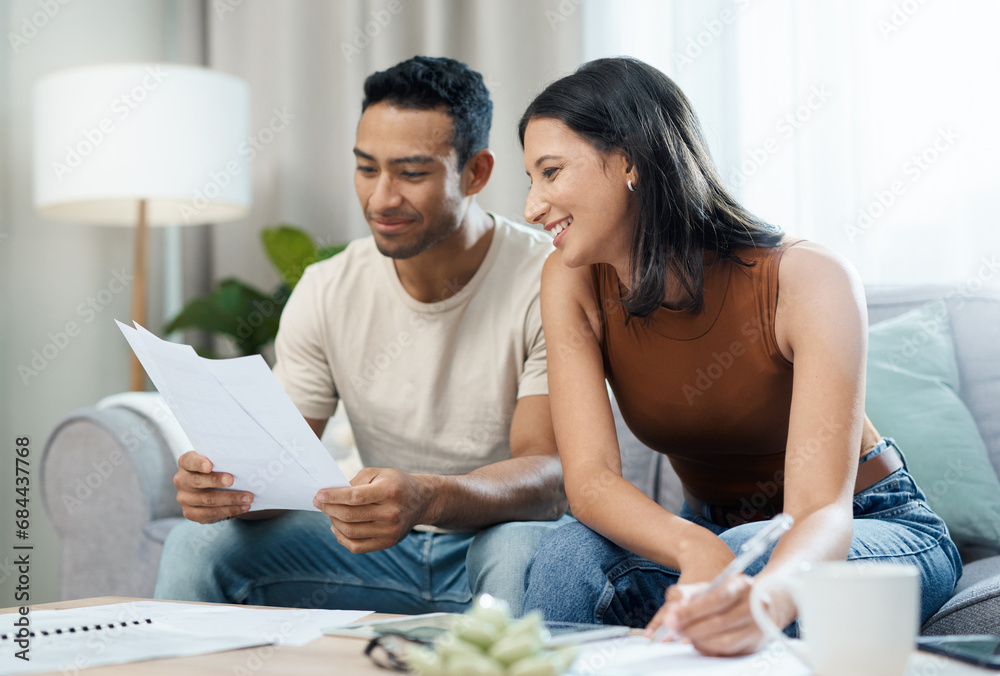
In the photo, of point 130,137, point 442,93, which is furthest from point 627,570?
point 130,137

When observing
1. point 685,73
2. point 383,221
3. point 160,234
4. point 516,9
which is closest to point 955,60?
point 685,73

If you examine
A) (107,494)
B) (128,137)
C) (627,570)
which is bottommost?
(107,494)

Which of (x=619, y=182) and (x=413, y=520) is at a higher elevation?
(x=619, y=182)

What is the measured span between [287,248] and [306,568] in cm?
135

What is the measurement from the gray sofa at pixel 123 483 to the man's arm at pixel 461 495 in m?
0.36

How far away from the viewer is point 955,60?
1.82m

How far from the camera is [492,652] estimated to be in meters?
0.48

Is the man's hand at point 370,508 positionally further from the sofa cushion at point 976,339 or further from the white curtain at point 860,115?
the white curtain at point 860,115

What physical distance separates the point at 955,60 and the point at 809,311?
4.11ft

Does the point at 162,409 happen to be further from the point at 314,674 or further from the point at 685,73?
the point at 685,73

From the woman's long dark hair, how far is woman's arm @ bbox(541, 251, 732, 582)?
0.26 ft

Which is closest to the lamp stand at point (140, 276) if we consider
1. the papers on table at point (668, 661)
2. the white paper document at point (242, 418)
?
the white paper document at point (242, 418)

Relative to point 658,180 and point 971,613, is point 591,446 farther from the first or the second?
point 971,613

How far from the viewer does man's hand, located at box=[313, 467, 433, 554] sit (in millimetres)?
955
